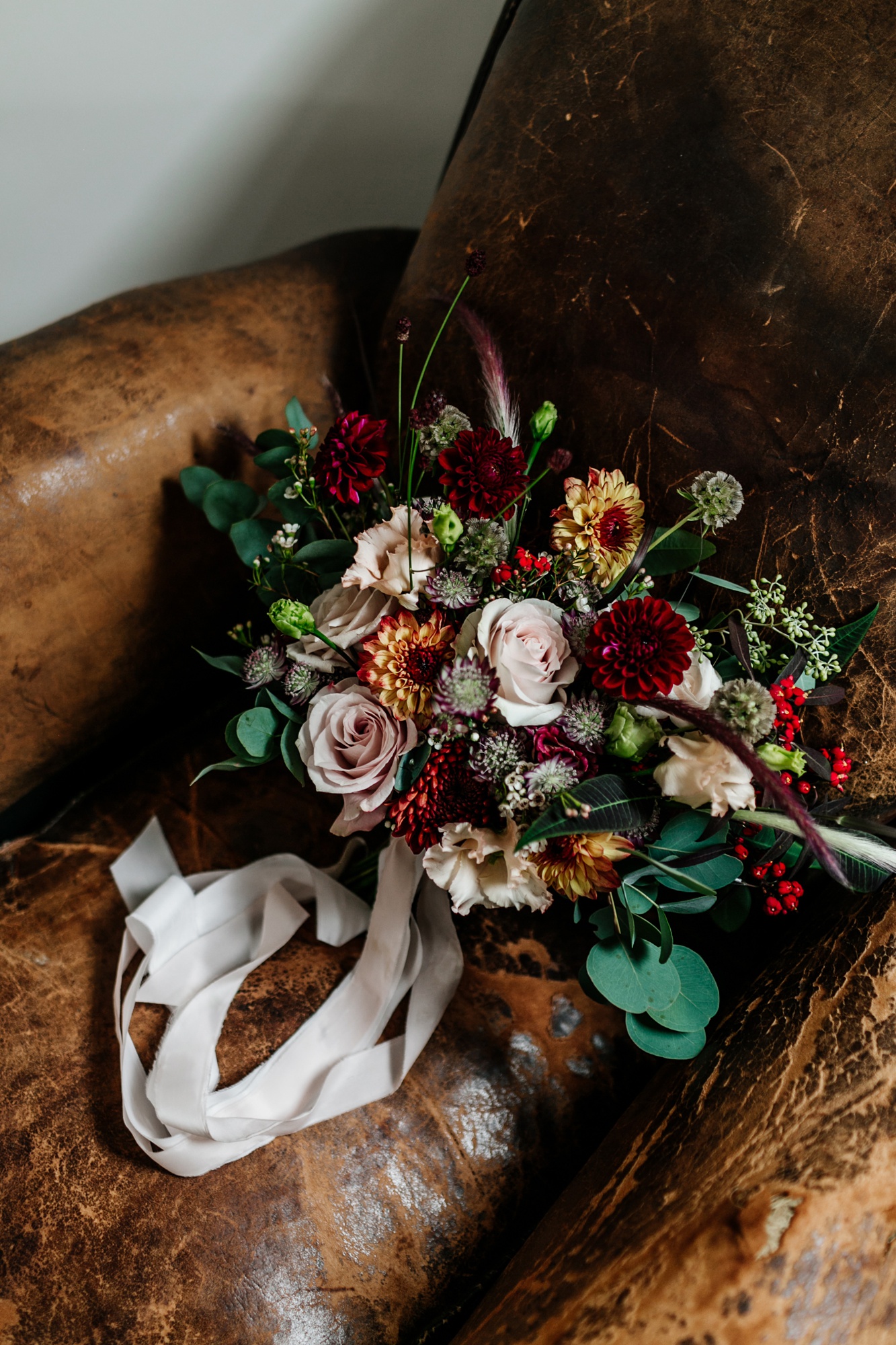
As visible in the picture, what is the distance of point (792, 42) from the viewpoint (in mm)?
611

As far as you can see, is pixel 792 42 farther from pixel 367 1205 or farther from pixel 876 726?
pixel 367 1205

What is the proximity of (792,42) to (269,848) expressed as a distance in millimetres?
799

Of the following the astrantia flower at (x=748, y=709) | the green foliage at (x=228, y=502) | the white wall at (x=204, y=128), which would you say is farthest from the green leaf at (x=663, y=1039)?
the white wall at (x=204, y=128)

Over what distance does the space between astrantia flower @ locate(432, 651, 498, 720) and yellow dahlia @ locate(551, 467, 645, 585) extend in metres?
0.12

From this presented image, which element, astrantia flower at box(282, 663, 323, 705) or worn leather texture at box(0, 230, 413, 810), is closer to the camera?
astrantia flower at box(282, 663, 323, 705)

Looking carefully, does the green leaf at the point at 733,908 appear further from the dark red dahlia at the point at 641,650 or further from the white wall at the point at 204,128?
the white wall at the point at 204,128

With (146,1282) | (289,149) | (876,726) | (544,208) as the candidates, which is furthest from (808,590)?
(289,149)

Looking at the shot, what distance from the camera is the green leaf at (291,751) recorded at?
64 cm

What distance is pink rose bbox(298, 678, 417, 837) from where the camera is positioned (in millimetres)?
596

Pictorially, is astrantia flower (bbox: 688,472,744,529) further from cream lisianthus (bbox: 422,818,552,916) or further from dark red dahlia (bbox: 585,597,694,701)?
cream lisianthus (bbox: 422,818,552,916)

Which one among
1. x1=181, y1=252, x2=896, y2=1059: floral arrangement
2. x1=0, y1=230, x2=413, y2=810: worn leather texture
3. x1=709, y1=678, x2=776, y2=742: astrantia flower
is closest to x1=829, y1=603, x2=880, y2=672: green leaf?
x1=181, y1=252, x2=896, y2=1059: floral arrangement

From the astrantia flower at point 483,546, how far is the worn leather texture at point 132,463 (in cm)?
35

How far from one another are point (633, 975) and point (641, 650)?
0.80 ft

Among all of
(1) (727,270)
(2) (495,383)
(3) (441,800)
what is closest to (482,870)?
(3) (441,800)
